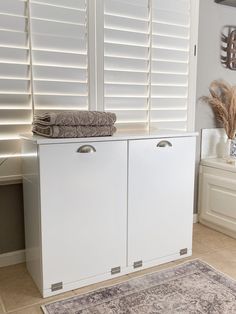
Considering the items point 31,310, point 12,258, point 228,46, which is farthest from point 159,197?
point 228,46

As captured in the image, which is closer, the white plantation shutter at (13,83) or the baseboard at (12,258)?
the white plantation shutter at (13,83)

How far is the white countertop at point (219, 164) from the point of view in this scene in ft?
8.48

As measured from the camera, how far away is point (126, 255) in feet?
6.65

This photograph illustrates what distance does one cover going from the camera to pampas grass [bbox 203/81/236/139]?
2.82m

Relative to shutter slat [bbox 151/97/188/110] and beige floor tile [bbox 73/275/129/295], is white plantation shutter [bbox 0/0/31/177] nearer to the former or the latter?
beige floor tile [bbox 73/275/129/295]

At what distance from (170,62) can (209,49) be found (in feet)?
1.83

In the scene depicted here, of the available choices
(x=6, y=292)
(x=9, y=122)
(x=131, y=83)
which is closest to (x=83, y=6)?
(x=131, y=83)

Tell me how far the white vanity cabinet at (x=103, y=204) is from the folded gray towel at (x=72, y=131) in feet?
0.15

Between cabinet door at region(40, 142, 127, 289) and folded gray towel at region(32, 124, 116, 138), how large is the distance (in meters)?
0.06

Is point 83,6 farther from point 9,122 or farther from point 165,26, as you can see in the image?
point 9,122

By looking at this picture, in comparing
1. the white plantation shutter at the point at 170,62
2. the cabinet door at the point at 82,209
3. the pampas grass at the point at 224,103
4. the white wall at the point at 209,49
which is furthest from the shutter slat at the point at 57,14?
the pampas grass at the point at 224,103

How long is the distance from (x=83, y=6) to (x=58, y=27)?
0.24 meters

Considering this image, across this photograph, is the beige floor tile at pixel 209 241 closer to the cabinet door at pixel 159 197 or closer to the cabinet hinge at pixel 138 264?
the cabinet door at pixel 159 197

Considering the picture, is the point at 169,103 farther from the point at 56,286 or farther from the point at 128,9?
the point at 56,286
